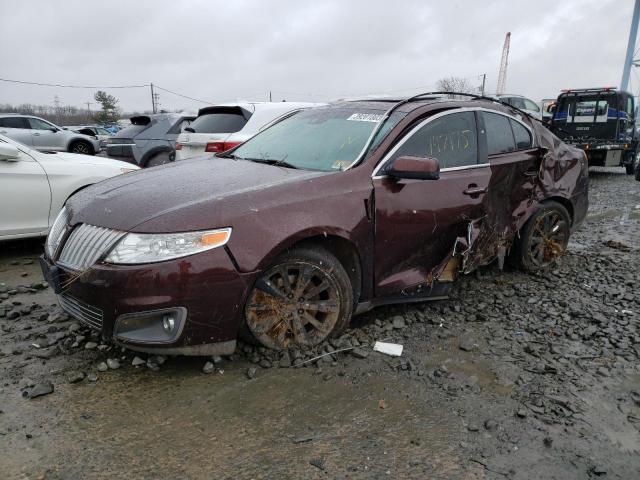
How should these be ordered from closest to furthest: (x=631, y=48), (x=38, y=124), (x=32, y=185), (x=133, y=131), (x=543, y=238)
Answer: (x=543, y=238) → (x=32, y=185) → (x=133, y=131) → (x=38, y=124) → (x=631, y=48)

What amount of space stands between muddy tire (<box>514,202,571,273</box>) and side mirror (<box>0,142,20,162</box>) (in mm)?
4958

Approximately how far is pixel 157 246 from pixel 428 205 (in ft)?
6.08

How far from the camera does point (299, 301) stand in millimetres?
3115

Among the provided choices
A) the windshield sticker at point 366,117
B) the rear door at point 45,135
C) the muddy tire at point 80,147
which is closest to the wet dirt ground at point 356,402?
the windshield sticker at point 366,117

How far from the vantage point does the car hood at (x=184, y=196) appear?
2742 mm

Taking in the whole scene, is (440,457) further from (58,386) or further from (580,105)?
(580,105)

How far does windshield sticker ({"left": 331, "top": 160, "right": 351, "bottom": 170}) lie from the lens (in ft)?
11.0

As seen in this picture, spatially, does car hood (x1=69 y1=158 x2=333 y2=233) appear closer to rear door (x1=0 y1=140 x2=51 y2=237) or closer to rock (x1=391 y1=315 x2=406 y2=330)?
rock (x1=391 y1=315 x2=406 y2=330)

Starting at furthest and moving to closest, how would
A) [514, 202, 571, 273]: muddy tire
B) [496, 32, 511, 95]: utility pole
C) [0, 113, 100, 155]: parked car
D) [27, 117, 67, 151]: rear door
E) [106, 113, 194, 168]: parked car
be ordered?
1. [496, 32, 511, 95]: utility pole
2. [27, 117, 67, 151]: rear door
3. [0, 113, 100, 155]: parked car
4. [106, 113, 194, 168]: parked car
5. [514, 202, 571, 273]: muddy tire

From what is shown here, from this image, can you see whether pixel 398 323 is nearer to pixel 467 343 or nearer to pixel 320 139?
pixel 467 343

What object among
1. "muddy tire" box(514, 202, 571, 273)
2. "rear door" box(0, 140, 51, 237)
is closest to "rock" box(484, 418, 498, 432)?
"muddy tire" box(514, 202, 571, 273)

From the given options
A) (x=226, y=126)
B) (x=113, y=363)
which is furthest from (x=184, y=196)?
(x=226, y=126)

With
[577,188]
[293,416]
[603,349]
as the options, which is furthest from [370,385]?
[577,188]

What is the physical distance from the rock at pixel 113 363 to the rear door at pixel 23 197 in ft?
9.10
